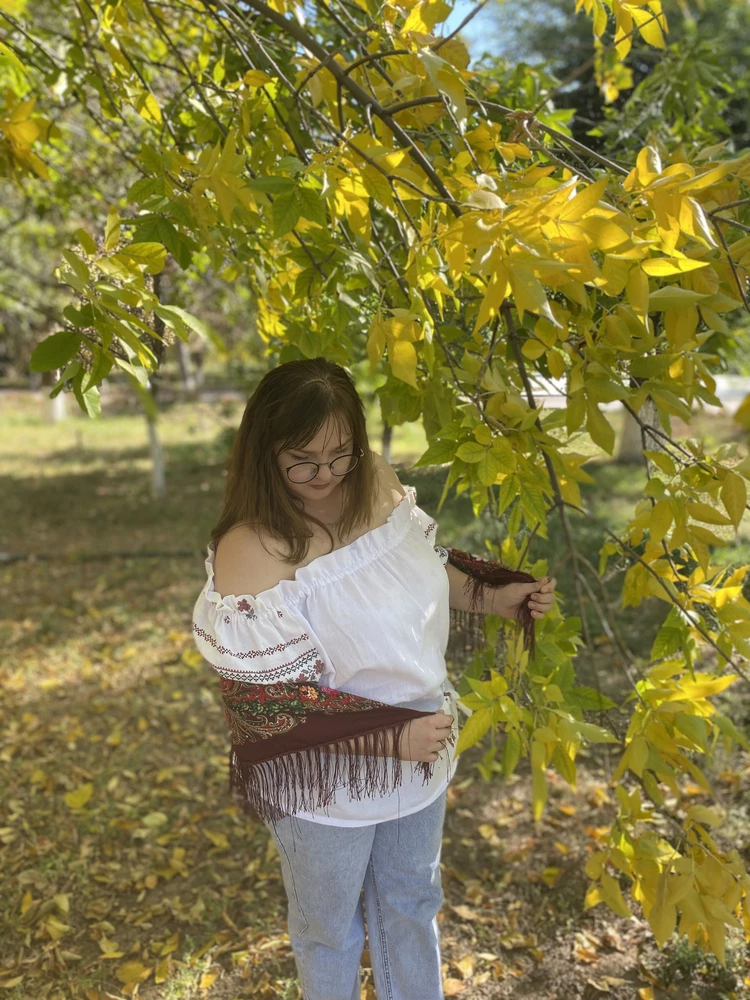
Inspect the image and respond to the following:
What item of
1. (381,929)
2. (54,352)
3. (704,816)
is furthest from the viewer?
(381,929)

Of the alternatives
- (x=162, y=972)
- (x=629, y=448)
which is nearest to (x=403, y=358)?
(x=162, y=972)

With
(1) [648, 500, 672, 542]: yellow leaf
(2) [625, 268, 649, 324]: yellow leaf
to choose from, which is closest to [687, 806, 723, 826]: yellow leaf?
(1) [648, 500, 672, 542]: yellow leaf

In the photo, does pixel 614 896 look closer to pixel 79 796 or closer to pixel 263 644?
pixel 263 644

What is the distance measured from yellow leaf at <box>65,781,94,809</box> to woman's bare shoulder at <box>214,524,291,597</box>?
7.11ft

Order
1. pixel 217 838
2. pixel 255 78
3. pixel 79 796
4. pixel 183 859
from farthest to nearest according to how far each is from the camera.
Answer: pixel 79 796, pixel 217 838, pixel 183 859, pixel 255 78

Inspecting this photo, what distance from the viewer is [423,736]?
5.45 feet

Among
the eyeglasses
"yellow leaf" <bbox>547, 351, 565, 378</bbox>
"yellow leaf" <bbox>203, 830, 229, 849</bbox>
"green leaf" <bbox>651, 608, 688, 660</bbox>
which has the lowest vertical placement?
"yellow leaf" <bbox>203, 830, 229, 849</bbox>

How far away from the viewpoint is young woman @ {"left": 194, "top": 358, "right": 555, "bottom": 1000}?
5.37 ft

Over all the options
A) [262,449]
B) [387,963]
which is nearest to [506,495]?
[262,449]

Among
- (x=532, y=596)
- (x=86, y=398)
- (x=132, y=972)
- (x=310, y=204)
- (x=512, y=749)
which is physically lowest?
(x=132, y=972)

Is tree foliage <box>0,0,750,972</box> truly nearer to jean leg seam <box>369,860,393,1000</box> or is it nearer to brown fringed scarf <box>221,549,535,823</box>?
brown fringed scarf <box>221,549,535,823</box>

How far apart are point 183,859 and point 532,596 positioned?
1940 mm

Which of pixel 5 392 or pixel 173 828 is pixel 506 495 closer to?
pixel 173 828

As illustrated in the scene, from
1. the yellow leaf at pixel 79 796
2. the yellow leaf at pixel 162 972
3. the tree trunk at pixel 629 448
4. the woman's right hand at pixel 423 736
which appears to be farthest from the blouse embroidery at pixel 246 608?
the tree trunk at pixel 629 448
